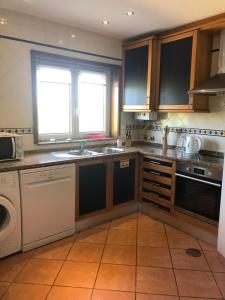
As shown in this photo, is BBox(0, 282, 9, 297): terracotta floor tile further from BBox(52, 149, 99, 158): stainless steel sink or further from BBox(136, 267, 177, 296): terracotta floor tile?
BBox(52, 149, 99, 158): stainless steel sink

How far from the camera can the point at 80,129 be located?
3.37 m

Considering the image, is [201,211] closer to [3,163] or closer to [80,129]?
[80,129]

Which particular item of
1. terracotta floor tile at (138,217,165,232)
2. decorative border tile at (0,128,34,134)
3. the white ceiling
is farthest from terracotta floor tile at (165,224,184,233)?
the white ceiling

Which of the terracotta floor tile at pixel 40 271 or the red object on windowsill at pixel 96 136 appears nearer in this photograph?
the terracotta floor tile at pixel 40 271

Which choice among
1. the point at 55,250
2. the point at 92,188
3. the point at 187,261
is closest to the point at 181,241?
the point at 187,261

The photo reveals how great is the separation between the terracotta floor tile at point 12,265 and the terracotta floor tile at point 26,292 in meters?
0.12

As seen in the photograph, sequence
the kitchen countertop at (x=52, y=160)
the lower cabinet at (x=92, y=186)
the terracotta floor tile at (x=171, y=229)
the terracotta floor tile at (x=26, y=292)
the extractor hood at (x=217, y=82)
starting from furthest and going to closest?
1. the terracotta floor tile at (x=171, y=229)
2. the lower cabinet at (x=92, y=186)
3. the extractor hood at (x=217, y=82)
4. the kitchen countertop at (x=52, y=160)
5. the terracotta floor tile at (x=26, y=292)

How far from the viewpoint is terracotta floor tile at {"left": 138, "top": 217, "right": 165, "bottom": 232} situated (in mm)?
2869

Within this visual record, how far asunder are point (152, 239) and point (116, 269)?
66 centimetres

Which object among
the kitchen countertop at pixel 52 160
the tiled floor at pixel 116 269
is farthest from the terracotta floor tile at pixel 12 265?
the kitchen countertop at pixel 52 160

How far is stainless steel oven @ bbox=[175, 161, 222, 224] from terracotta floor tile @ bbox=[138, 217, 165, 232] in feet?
1.08

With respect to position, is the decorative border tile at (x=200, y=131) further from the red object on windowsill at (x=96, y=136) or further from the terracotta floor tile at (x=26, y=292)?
the terracotta floor tile at (x=26, y=292)

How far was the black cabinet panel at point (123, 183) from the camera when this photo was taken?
9.98ft

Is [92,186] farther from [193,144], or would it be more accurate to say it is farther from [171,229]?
[193,144]
